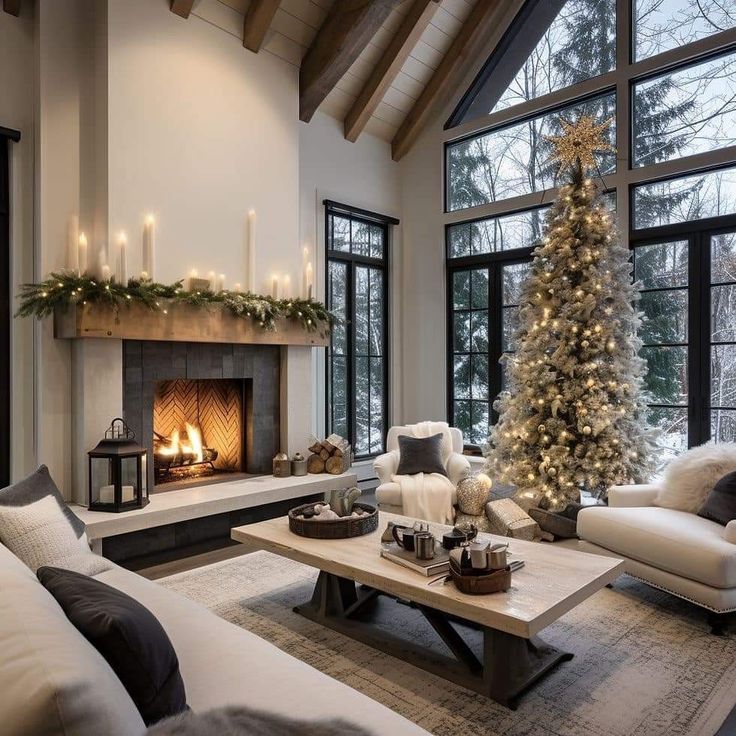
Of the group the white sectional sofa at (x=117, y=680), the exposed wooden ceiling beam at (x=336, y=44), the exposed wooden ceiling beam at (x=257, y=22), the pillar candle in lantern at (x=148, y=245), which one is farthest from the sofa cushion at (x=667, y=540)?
the exposed wooden ceiling beam at (x=257, y=22)

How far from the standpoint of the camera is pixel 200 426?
209 inches

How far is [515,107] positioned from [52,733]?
20.5 feet

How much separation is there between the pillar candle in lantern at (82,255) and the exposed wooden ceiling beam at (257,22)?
2.17 m

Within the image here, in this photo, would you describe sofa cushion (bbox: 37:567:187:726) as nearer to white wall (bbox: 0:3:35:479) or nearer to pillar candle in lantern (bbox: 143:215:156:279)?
white wall (bbox: 0:3:35:479)

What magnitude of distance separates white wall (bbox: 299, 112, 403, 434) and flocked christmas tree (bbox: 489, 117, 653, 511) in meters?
2.11

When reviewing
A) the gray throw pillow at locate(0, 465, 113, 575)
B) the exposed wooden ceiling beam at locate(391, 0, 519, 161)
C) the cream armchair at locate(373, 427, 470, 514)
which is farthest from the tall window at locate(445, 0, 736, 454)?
the gray throw pillow at locate(0, 465, 113, 575)

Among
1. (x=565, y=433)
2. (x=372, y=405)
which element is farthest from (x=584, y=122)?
(x=372, y=405)

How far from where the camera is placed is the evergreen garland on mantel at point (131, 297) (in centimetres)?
392

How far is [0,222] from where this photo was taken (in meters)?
4.13

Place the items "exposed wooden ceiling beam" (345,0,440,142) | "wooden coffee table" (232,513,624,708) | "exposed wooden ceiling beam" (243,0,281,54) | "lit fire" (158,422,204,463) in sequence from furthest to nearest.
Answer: "exposed wooden ceiling beam" (345,0,440,142) < "lit fire" (158,422,204,463) < "exposed wooden ceiling beam" (243,0,281,54) < "wooden coffee table" (232,513,624,708)

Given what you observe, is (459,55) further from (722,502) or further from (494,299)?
(722,502)

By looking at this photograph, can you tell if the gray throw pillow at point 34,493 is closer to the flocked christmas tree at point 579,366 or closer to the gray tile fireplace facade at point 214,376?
the gray tile fireplace facade at point 214,376

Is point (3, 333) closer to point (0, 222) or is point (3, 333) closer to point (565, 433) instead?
point (0, 222)

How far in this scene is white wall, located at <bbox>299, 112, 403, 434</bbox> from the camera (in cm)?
587
